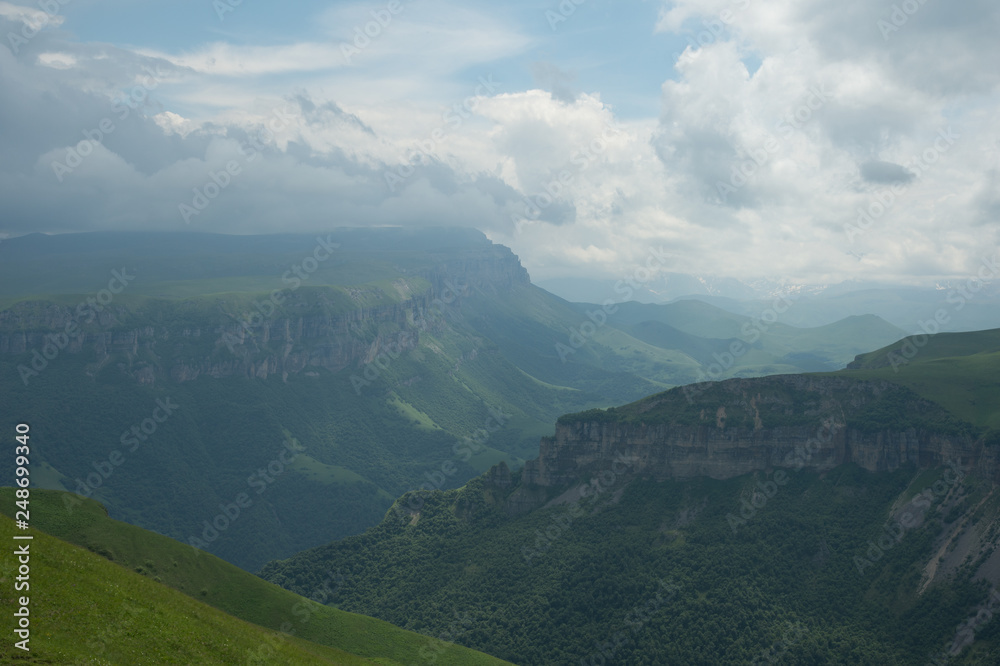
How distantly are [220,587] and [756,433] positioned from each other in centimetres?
11026

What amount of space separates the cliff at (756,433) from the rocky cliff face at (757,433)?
0.69 feet

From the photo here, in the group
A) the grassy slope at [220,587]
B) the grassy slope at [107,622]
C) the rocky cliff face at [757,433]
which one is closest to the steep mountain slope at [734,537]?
the rocky cliff face at [757,433]

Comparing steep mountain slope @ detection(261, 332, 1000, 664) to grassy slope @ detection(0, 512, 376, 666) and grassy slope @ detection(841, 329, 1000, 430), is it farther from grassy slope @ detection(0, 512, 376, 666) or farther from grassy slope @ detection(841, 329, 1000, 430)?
grassy slope @ detection(0, 512, 376, 666)

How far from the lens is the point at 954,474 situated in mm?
123062

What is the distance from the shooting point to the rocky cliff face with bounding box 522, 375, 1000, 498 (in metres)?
134

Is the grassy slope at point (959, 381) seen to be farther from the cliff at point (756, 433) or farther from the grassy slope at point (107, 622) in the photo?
the grassy slope at point (107, 622)

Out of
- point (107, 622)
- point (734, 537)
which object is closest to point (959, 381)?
point (734, 537)

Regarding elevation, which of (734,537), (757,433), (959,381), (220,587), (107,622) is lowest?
(734,537)

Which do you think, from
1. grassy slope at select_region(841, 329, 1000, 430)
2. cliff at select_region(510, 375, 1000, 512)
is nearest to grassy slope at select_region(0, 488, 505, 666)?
cliff at select_region(510, 375, 1000, 512)

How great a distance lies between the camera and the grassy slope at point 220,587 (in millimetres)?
85625

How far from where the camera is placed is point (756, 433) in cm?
14738

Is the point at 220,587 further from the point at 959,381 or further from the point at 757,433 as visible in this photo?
the point at 959,381

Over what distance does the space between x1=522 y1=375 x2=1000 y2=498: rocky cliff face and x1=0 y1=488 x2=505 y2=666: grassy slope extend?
65.1 meters

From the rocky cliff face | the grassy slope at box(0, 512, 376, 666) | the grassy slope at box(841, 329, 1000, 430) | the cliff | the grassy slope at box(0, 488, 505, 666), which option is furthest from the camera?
the rocky cliff face
